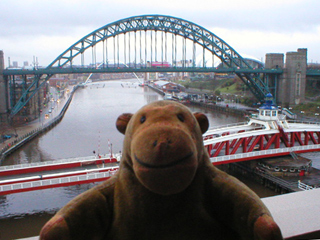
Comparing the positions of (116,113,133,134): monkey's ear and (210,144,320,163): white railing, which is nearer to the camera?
(116,113,133,134): monkey's ear

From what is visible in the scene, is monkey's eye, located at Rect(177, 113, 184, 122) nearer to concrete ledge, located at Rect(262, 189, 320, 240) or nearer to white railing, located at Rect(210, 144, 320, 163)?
concrete ledge, located at Rect(262, 189, 320, 240)

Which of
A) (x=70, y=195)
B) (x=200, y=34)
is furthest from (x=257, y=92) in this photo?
(x=70, y=195)

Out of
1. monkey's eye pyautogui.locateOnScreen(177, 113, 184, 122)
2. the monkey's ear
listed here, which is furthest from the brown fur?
the monkey's ear

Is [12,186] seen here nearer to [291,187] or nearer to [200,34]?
[291,187]

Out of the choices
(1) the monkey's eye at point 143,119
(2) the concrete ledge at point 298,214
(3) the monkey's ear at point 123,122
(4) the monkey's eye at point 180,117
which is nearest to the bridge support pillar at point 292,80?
(2) the concrete ledge at point 298,214

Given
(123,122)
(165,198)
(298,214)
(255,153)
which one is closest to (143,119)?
(123,122)

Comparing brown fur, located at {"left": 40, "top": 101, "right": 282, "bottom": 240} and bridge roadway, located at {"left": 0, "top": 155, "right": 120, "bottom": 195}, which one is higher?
brown fur, located at {"left": 40, "top": 101, "right": 282, "bottom": 240}

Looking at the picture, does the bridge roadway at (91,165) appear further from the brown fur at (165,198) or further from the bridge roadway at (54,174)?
the brown fur at (165,198)
